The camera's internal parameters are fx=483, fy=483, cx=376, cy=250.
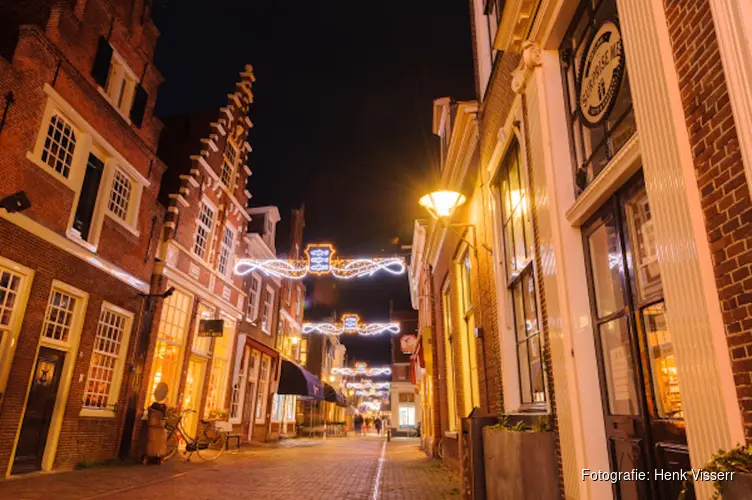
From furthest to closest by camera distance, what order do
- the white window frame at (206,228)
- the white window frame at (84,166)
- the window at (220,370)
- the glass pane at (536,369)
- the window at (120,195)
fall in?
the window at (220,370), the white window frame at (206,228), the window at (120,195), the white window frame at (84,166), the glass pane at (536,369)

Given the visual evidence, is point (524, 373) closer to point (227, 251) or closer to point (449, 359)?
point (449, 359)

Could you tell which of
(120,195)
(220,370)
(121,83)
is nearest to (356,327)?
(220,370)

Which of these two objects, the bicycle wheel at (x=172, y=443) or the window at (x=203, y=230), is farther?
the window at (x=203, y=230)

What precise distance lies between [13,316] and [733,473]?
992 cm

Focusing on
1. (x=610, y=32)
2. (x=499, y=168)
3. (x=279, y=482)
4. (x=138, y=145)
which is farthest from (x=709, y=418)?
(x=138, y=145)

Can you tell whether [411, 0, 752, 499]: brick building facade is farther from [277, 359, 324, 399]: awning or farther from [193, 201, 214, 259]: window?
[277, 359, 324, 399]: awning

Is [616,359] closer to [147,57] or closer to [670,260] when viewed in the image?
[670,260]

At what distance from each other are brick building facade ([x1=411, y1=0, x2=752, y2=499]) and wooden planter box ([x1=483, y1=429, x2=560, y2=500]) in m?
0.17

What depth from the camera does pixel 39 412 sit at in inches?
358

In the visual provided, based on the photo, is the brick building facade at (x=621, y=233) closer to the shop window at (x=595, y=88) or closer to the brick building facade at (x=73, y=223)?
the shop window at (x=595, y=88)

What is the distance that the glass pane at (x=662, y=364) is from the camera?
3357 millimetres

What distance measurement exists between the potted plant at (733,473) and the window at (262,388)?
20.2 meters

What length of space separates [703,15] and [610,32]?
149 cm

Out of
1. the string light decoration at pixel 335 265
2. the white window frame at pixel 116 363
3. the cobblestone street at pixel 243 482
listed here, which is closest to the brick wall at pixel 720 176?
the cobblestone street at pixel 243 482
